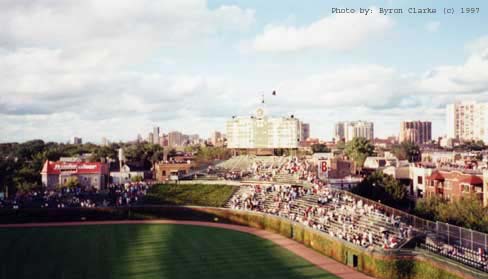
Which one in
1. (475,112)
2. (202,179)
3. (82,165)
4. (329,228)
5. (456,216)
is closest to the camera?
(329,228)

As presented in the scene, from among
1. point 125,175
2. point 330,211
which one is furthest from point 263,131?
point 125,175

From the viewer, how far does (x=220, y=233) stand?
41.7m

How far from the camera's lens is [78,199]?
172 feet

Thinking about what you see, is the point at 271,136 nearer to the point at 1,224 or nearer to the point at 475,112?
the point at 1,224

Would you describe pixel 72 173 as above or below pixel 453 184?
above

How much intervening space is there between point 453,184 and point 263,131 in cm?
2352

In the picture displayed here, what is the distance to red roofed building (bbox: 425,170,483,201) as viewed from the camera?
168ft

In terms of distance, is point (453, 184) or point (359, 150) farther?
point (359, 150)

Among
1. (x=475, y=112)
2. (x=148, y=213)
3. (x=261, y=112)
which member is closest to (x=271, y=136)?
(x=261, y=112)

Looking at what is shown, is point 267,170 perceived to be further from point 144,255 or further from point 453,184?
point 144,255

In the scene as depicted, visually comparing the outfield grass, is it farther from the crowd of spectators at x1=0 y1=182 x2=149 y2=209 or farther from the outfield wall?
the outfield wall

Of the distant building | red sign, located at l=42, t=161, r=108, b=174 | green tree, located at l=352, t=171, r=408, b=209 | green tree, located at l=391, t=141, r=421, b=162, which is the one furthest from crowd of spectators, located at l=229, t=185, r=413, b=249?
green tree, located at l=391, t=141, r=421, b=162

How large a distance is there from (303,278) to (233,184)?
96.6ft

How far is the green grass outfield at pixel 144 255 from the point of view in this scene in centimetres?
2788
